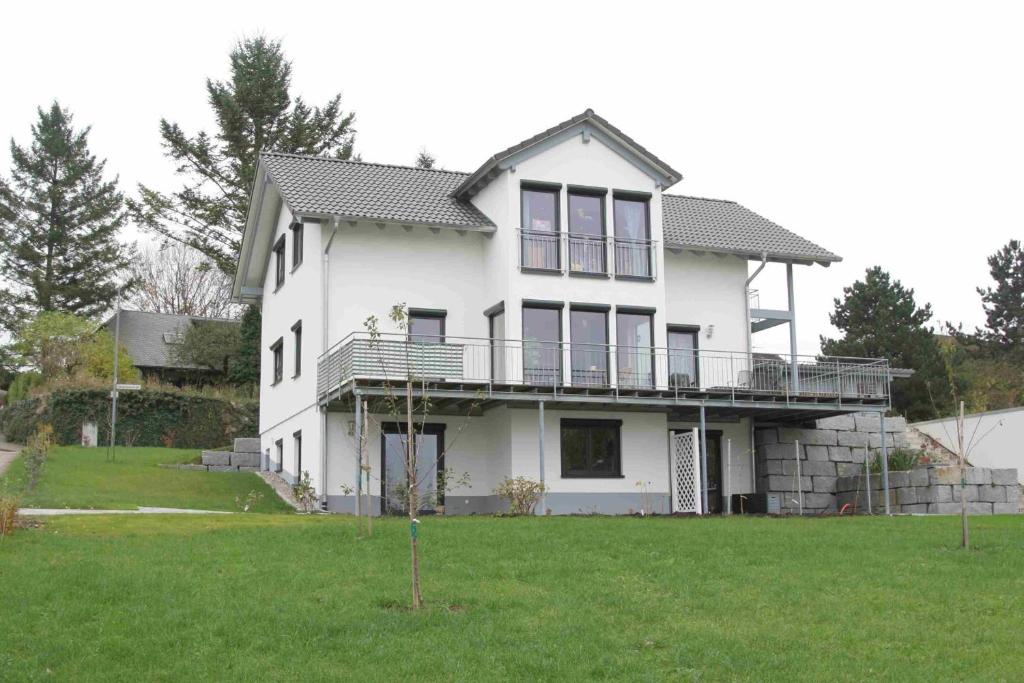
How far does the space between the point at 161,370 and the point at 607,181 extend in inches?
1121

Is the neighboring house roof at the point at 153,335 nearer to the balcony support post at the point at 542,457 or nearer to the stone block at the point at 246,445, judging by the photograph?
the stone block at the point at 246,445

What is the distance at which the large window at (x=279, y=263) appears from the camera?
2897 centimetres

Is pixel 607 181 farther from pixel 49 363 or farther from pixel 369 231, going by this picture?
pixel 49 363

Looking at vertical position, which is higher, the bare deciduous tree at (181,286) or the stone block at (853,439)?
the bare deciduous tree at (181,286)

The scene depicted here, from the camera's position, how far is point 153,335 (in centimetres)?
4922

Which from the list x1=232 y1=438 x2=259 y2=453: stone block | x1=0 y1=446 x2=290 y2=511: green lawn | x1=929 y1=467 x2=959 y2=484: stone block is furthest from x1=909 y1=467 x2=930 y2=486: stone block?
x1=232 y1=438 x2=259 y2=453: stone block

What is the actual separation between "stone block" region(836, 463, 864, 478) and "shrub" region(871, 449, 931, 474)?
380 mm

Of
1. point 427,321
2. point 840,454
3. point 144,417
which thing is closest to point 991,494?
point 840,454

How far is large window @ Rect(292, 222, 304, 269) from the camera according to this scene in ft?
88.1

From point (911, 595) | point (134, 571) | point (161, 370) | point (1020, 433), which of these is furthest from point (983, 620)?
point (161, 370)

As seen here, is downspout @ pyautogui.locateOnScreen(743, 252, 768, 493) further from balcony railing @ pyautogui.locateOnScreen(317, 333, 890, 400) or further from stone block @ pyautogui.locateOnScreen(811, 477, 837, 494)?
stone block @ pyautogui.locateOnScreen(811, 477, 837, 494)

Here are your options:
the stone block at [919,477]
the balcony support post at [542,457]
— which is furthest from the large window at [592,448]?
the stone block at [919,477]

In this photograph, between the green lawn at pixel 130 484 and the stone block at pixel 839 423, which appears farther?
the stone block at pixel 839 423

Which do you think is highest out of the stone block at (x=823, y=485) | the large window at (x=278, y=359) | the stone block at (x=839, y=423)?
the large window at (x=278, y=359)
